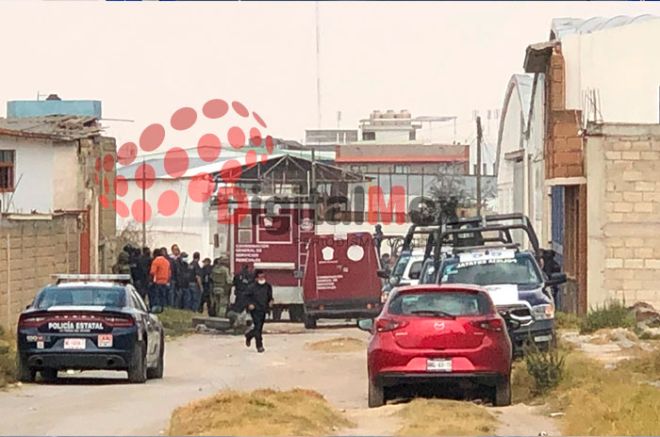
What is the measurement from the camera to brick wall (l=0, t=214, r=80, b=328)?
29.2 meters

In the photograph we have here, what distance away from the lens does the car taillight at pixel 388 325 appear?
56.2 feet

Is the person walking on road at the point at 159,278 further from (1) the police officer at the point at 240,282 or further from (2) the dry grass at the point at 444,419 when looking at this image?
(2) the dry grass at the point at 444,419

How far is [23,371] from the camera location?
20344 millimetres

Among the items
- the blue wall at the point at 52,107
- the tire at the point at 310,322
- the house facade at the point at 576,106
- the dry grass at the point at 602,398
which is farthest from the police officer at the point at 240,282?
the blue wall at the point at 52,107

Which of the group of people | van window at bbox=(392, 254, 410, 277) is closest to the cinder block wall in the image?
van window at bbox=(392, 254, 410, 277)

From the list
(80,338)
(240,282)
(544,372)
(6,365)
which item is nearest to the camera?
(544,372)

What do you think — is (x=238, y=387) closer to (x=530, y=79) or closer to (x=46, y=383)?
(x=46, y=383)

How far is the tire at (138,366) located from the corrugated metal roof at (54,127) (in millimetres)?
16636

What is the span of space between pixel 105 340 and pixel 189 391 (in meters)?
1.40

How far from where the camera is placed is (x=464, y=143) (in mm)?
94062


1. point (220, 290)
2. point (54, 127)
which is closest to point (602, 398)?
point (220, 290)

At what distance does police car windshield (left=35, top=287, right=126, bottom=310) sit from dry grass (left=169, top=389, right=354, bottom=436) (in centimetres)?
610

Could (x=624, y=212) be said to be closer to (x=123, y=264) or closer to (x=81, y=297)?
(x=123, y=264)

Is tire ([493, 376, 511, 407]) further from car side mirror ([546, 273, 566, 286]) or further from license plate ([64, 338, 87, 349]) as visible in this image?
license plate ([64, 338, 87, 349])
